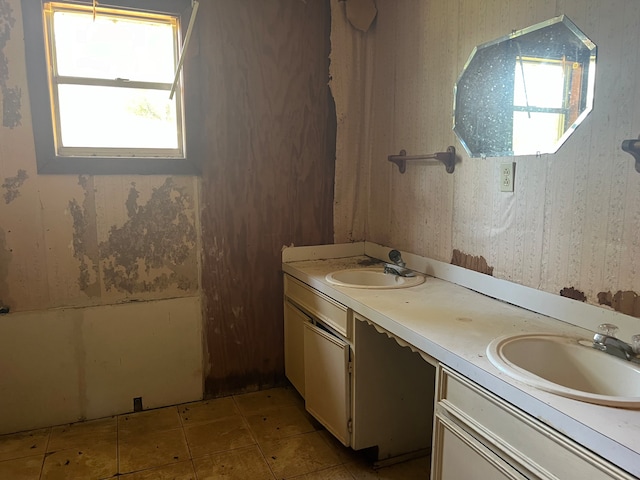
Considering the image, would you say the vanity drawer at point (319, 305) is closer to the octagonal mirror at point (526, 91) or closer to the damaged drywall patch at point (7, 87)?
Result: the octagonal mirror at point (526, 91)

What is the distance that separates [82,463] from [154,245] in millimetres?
1073

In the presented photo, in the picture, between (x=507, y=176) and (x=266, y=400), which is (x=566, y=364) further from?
(x=266, y=400)

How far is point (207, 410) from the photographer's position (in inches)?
105

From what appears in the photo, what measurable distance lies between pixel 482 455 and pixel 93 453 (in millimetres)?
1819

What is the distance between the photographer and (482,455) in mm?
1315

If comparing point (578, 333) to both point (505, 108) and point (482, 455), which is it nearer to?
point (482, 455)

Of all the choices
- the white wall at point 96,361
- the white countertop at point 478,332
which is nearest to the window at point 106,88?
the white wall at point 96,361

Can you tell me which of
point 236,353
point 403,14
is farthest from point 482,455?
point 403,14

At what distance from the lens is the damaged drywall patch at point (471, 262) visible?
6.72 ft

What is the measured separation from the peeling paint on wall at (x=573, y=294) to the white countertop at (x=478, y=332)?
0.10 m

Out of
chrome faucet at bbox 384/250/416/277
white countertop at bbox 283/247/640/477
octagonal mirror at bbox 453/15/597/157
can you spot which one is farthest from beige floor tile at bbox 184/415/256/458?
octagonal mirror at bbox 453/15/597/157

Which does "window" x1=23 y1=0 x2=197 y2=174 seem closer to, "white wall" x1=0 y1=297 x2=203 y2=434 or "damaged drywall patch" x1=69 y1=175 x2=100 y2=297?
"damaged drywall patch" x1=69 y1=175 x2=100 y2=297

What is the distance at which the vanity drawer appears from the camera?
2100 mm

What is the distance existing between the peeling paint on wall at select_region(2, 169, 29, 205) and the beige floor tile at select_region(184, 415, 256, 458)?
1.42 m
